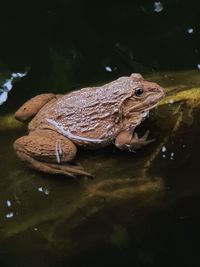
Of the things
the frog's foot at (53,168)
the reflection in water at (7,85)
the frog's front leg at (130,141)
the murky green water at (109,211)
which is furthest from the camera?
the reflection in water at (7,85)

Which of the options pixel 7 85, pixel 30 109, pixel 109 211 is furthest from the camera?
pixel 7 85

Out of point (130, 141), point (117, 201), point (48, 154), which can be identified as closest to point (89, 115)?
point (130, 141)

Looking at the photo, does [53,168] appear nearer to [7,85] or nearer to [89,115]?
[89,115]

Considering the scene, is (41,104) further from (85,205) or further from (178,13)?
(178,13)

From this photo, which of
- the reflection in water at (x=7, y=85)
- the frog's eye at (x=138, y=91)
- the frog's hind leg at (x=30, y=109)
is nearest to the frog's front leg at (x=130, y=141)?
the frog's eye at (x=138, y=91)

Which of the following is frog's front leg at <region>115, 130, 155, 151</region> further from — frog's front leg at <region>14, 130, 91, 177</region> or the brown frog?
frog's front leg at <region>14, 130, 91, 177</region>

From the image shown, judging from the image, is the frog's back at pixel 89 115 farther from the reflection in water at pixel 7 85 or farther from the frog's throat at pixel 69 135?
the reflection in water at pixel 7 85

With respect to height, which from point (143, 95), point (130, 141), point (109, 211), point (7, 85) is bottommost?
point (109, 211)
